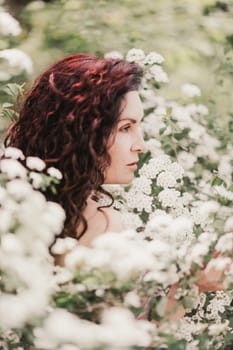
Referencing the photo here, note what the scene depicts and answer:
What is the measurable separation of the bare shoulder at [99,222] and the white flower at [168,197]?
0.28m

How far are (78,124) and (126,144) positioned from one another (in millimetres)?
156

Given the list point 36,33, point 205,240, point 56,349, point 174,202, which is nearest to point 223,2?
point 36,33

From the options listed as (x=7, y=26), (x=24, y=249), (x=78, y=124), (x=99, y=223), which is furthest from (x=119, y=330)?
(x=7, y=26)

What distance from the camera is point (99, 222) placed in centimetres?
266

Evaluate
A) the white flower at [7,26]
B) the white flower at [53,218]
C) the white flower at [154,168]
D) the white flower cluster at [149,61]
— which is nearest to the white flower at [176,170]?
the white flower at [154,168]

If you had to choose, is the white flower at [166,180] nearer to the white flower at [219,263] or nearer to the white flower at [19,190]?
the white flower at [219,263]

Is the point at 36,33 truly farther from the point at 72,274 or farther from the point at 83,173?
the point at 72,274

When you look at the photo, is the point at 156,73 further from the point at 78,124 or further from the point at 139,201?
the point at 78,124

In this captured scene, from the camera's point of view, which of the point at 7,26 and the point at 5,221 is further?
the point at 7,26

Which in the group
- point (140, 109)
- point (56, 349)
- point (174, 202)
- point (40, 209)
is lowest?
point (56, 349)

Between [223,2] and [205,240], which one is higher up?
[223,2]

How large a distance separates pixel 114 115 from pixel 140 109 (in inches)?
4.1

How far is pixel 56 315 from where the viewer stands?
1867 millimetres

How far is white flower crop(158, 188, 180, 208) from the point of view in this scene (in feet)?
9.66
